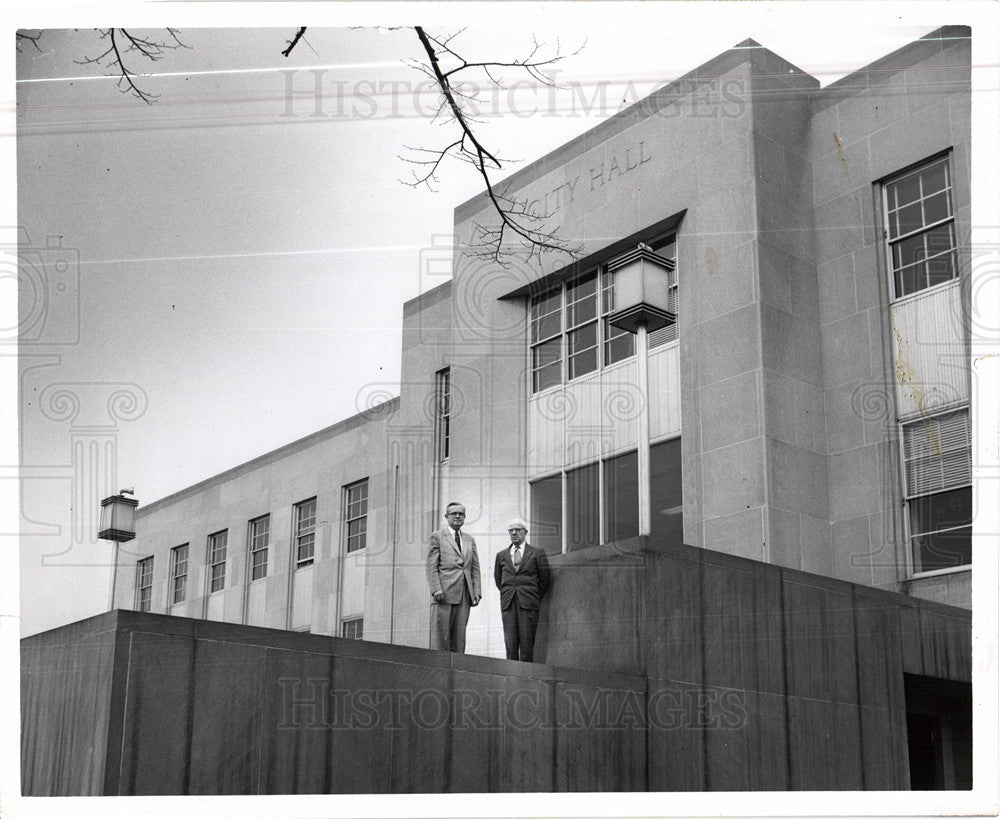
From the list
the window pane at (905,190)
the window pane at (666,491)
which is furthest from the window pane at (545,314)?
the window pane at (905,190)

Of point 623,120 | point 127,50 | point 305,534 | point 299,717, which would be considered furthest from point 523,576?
point 127,50

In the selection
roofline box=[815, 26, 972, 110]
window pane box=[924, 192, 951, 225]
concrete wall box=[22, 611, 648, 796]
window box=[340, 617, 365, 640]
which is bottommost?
concrete wall box=[22, 611, 648, 796]

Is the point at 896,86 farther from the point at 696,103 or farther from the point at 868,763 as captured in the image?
the point at 868,763

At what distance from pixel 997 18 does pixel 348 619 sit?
3873 mm

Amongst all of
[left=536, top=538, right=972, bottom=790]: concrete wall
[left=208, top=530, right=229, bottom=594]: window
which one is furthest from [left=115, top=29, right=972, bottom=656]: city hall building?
[left=536, top=538, right=972, bottom=790]: concrete wall

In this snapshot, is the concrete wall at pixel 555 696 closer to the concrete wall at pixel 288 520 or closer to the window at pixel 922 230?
the concrete wall at pixel 288 520

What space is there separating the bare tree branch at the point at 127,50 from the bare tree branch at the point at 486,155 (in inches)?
41.3

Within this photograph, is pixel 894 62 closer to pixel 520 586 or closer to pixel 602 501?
pixel 602 501

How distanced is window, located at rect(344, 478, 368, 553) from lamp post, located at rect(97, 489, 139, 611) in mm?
1007

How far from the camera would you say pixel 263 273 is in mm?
5555

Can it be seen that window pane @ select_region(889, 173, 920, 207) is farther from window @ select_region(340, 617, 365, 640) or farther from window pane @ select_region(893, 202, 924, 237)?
window @ select_region(340, 617, 365, 640)

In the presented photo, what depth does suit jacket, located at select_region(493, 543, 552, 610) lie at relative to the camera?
6.30m

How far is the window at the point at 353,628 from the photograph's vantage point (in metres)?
5.79

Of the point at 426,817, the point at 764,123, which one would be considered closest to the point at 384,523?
the point at 426,817
